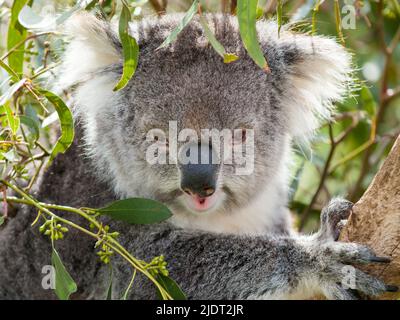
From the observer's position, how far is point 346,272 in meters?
2.64

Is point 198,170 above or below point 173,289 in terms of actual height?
above

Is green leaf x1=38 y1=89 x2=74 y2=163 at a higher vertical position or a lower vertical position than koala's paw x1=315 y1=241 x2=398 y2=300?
higher

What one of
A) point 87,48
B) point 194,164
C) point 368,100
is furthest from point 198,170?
point 368,100

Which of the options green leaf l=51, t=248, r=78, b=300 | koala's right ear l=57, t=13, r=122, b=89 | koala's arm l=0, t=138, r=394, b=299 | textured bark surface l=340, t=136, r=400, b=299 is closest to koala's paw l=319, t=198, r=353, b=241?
koala's arm l=0, t=138, r=394, b=299

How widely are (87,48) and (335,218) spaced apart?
143cm

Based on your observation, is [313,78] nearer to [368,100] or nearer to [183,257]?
[368,100]

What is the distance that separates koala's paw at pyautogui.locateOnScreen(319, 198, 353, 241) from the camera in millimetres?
2834

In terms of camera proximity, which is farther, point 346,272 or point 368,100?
point 368,100

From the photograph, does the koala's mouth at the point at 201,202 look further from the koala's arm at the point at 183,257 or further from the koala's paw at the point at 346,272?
the koala's paw at the point at 346,272

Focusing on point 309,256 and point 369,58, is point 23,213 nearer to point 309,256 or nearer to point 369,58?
point 309,256

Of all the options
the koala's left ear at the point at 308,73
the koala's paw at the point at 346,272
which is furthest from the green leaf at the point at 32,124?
the koala's paw at the point at 346,272

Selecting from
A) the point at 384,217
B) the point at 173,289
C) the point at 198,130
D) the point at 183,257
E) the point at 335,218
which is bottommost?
the point at 183,257

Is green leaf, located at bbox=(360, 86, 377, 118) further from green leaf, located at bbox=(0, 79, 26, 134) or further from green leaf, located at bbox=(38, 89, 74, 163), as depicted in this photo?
green leaf, located at bbox=(0, 79, 26, 134)
